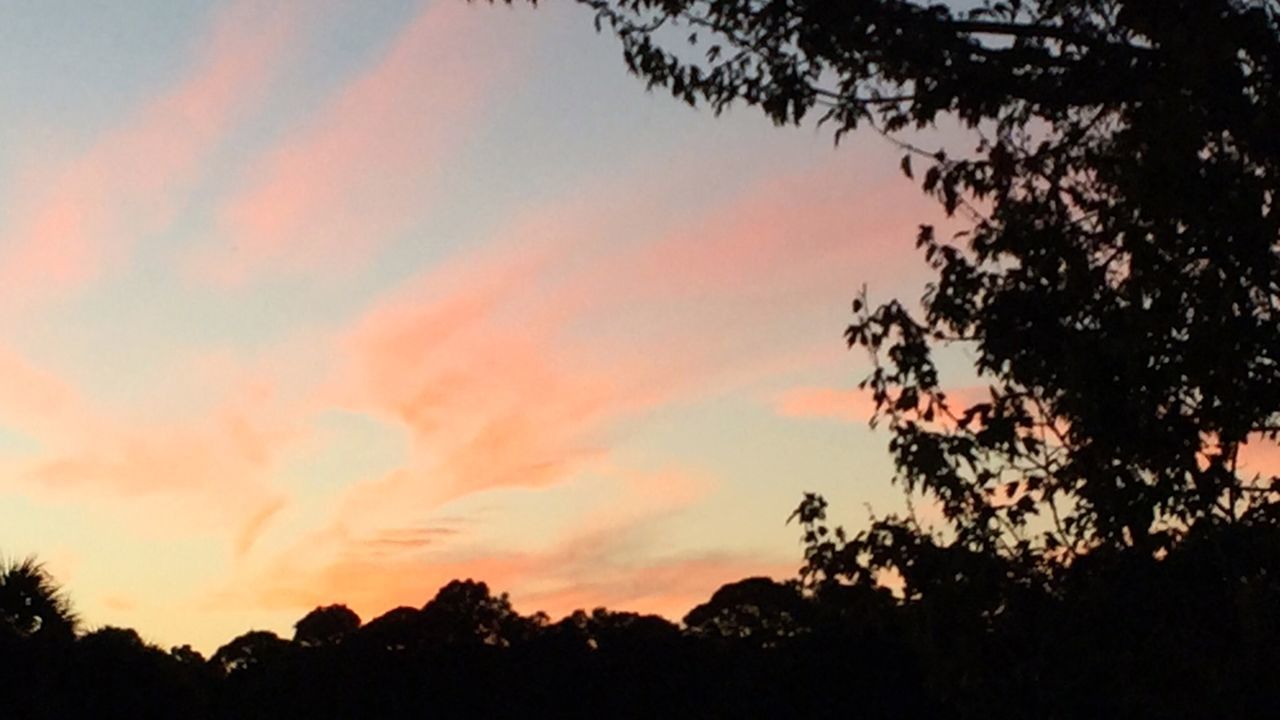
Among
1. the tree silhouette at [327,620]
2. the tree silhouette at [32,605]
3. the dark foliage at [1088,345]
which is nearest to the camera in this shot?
the dark foliage at [1088,345]

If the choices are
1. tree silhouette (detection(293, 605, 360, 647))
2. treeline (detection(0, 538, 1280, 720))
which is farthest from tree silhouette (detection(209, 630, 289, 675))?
Result: tree silhouette (detection(293, 605, 360, 647))

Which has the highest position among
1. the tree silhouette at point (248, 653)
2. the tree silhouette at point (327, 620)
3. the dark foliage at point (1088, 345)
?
the tree silhouette at point (327, 620)

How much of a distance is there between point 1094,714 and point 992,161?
3833 mm

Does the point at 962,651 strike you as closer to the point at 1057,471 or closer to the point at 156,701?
the point at 1057,471

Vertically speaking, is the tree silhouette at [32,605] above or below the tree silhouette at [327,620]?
below

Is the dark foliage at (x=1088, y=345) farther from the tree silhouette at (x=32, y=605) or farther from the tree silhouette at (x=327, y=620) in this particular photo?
the tree silhouette at (x=327, y=620)

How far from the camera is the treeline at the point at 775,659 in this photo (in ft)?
34.1

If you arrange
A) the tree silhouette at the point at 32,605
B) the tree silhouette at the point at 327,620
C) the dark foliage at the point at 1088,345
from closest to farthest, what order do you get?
1. the dark foliage at the point at 1088,345
2. the tree silhouette at the point at 32,605
3. the tree silhouette at the point at 327,620

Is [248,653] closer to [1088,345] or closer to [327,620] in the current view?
[327,620]

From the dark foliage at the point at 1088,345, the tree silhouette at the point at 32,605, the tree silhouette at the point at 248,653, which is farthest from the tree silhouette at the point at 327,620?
the dark foliage at the point at 1088,345

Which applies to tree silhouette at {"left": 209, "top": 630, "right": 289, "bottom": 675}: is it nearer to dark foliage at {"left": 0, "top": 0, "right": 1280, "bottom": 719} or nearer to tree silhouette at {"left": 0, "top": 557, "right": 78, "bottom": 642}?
tree silhouette at {"left": 0, "top": 557, "right": 78, "bottom": 642}

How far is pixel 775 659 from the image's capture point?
37938 millimetres

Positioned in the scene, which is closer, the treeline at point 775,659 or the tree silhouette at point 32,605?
the treeline at point 775,659

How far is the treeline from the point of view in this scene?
1041 cm
